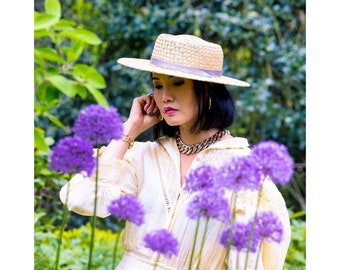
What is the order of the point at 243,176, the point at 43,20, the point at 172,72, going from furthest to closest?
the point at 172,72
the point at 43,20
the point at 243,176

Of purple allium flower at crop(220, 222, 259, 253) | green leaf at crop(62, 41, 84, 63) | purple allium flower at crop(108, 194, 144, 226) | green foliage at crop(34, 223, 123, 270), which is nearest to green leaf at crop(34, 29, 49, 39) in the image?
green leaf at crop(62, 41, 84, 63)

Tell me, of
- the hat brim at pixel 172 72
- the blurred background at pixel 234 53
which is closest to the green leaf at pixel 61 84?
the hat brim at pixel 172 72

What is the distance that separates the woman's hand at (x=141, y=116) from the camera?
2.17m

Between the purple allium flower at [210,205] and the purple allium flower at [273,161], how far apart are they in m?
0.08

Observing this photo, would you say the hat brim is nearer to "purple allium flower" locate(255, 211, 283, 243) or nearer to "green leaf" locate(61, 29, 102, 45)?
"green leaf" locate(61, 29, 102, 45)

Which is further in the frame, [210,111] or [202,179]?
[210,111]

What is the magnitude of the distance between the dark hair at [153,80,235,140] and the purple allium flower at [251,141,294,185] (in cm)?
89

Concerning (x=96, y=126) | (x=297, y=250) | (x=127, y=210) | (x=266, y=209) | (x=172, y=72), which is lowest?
(x=297, y=250)

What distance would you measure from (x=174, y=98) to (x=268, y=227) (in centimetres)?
84

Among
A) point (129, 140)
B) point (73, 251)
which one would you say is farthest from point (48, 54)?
point (73, 251)

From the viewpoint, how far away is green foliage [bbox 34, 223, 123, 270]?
9.34 ft

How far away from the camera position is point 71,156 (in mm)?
1239

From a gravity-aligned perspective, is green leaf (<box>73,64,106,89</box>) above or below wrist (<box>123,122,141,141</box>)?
above

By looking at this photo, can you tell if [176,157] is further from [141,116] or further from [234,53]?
[234,53]
